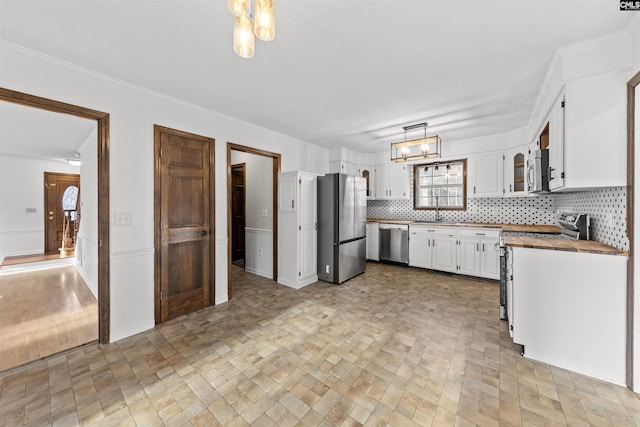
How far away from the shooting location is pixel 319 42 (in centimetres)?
191

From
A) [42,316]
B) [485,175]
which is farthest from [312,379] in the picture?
[485,175]

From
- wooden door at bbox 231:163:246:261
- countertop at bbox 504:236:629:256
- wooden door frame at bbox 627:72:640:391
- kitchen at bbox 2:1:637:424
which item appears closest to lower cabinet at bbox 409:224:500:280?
kitchen at bbox 2:1:637:424

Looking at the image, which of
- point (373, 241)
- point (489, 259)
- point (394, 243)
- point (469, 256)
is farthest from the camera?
point (373, 241)

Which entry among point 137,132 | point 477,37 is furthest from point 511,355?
point 137,132

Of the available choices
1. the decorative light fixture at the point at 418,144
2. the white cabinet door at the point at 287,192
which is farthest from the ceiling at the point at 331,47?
the white cabinet door at the point at 287,192

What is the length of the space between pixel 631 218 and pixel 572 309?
2.58ft

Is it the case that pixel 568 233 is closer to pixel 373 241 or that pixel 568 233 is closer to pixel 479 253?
pixel 479 253

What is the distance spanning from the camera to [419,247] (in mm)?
Result: 4988

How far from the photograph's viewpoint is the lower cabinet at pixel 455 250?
424 cm

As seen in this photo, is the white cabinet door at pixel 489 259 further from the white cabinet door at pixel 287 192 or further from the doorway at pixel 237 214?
the doorway at pixel 237 214

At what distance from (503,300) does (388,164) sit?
3677 mm

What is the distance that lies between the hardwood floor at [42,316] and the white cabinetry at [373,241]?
470cm

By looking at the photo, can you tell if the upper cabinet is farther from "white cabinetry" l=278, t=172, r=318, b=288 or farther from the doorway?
the doorway

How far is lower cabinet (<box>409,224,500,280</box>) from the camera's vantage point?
4.24 m
